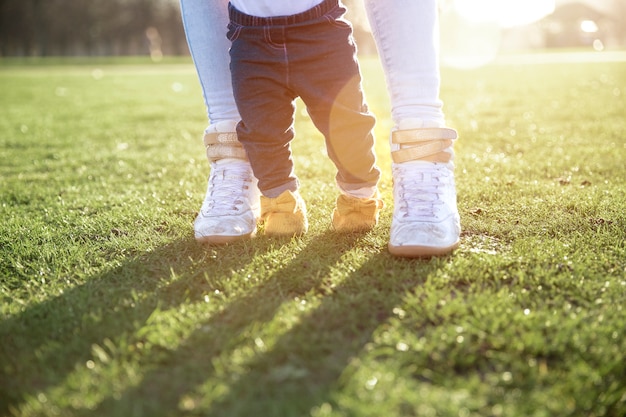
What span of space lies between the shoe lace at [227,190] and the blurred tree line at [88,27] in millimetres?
45589

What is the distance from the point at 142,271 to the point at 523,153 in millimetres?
2606

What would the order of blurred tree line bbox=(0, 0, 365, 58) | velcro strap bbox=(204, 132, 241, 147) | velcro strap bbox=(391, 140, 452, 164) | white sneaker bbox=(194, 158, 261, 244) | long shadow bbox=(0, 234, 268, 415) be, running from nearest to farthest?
long shadow bbox=(0, 234, 268, 415) < velcro strap bbox=(391, 140, 452, 164) < white sneaker bbox=(194, 158, 261, 244) < velcro strap bbox=(204, 132, 241, 147) < blurred tree line bbox=(0, 0, 365, 58)

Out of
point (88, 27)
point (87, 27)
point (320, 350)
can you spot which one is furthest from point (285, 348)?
point (88, 27)

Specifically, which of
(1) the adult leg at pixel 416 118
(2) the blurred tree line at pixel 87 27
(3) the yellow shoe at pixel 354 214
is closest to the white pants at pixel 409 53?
(1) the adult leg at pixel 416 118

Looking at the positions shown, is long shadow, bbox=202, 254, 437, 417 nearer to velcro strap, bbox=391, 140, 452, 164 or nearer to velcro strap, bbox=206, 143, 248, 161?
velcro strap, bbox=391, 140, 452, 164

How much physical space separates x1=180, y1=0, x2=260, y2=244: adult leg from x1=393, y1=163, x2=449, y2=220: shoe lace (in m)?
0.55

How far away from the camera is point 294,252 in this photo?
78.6 inches

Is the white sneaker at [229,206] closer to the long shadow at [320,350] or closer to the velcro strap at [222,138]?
the velcro strap at [222,138]

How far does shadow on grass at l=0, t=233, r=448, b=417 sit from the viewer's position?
4.01ft

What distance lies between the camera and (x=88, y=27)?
54.9m

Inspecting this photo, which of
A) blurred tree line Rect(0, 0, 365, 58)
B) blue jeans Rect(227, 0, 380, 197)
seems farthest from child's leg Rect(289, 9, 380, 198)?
blurred tree line Rect(0, 0, 365, 58)

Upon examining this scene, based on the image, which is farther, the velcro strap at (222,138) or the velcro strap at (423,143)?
the velcro strap at (222,138)

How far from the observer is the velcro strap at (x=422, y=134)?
1.94 meters

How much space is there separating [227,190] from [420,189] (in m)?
0.68
